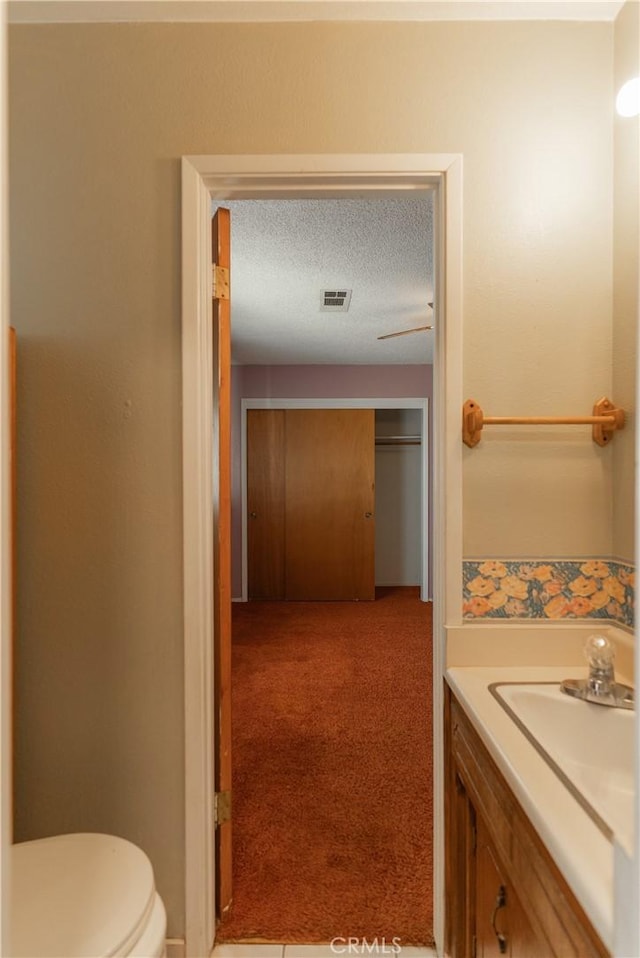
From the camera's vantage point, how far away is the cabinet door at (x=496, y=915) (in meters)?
0.84

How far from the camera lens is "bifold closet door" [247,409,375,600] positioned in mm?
5309

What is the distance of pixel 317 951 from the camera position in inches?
56.8

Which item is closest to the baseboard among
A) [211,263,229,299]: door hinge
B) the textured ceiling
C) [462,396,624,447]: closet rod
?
[462,396,624,447]: closet rod

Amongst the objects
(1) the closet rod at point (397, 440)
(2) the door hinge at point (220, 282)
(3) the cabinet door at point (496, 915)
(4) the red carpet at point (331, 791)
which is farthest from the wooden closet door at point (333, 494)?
(3) the cabinet door at point (496, 915)

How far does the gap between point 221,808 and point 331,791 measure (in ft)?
2.89

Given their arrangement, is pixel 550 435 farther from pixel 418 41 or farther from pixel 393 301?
pixel 393 301

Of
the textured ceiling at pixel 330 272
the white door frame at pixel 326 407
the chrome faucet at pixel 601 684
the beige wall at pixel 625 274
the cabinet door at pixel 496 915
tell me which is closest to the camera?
the cabinet door at pixel 496 915

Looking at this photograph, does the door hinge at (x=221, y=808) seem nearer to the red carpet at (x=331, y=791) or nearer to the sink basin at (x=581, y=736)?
the red carpet at (x=331, y=791)

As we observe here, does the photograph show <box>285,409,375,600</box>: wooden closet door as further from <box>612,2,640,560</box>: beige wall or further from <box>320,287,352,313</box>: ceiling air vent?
<box>612,2,640,560</box>: beige wall

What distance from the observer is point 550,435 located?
1.36 m

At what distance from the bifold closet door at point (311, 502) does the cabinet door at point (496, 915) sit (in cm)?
421

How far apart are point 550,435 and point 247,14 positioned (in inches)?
54.1

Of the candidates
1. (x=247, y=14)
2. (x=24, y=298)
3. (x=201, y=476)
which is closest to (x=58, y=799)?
(x=201, y=476)

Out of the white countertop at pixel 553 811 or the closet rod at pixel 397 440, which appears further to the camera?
the closet rod at pixel 397 440
